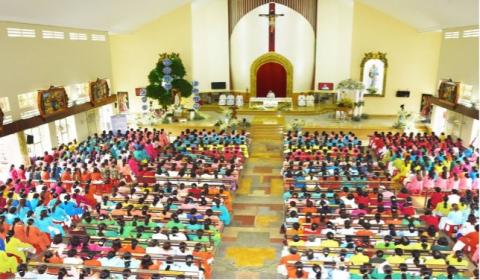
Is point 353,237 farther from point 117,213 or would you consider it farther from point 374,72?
point 374,72

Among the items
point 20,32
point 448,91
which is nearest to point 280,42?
point 448,91

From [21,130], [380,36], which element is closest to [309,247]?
[21,130]

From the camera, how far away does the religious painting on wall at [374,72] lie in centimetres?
2428

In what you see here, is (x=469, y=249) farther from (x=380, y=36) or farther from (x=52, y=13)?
(x=380, y=36)

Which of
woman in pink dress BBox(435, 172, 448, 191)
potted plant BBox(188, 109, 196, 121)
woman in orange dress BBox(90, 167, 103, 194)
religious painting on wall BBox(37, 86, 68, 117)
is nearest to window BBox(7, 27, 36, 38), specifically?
religious painting on wall BBox(37, 86, 68, 117)

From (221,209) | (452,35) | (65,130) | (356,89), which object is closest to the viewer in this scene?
(221,209)

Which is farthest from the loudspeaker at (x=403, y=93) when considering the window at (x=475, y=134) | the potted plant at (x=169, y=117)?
the potted plant at (x=169, y=117)

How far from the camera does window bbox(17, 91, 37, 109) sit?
15.1 metres

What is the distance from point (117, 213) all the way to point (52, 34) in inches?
434

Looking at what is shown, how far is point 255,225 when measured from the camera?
11.2 meters

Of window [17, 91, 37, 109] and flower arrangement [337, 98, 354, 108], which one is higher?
window [17, 91, 37, 109]

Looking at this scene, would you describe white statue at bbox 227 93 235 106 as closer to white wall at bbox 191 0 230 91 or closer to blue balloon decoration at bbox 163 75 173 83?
white wall at bbox 191 0 230 91

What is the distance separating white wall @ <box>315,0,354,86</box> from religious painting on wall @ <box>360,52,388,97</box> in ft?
3.56

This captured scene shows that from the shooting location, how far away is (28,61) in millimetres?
15570
